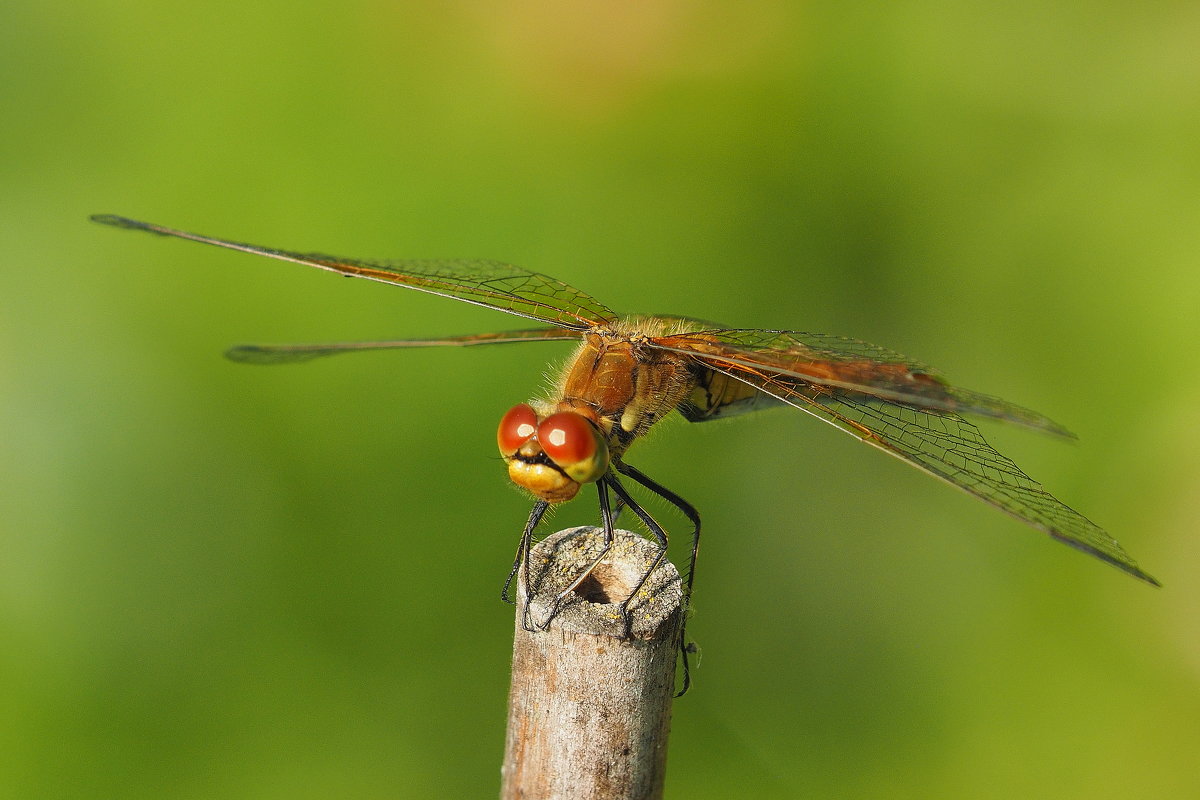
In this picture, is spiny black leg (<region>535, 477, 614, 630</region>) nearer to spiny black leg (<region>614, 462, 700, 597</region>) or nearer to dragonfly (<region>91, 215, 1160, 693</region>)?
dragonfly (<region>91, 215, 1160, 693</region>)

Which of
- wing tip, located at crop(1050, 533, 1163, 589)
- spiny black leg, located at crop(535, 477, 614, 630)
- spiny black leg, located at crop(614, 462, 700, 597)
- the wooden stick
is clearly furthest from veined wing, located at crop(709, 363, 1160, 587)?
the wooden stick

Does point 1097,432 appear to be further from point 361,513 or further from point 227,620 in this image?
point 227,620

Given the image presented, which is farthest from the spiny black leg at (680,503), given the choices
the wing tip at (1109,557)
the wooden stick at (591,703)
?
the wing tip at (1109,557)

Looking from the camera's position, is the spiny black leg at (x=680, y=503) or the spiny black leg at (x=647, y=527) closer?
the spiny black leg at (x=647, y=527)

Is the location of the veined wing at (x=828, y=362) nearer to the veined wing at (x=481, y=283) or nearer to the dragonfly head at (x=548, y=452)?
the veined wing at (x=481, y=283)

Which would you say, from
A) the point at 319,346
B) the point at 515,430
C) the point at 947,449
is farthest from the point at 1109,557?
the point at 319,346

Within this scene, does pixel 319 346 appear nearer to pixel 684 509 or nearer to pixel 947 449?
pixel 684 509
